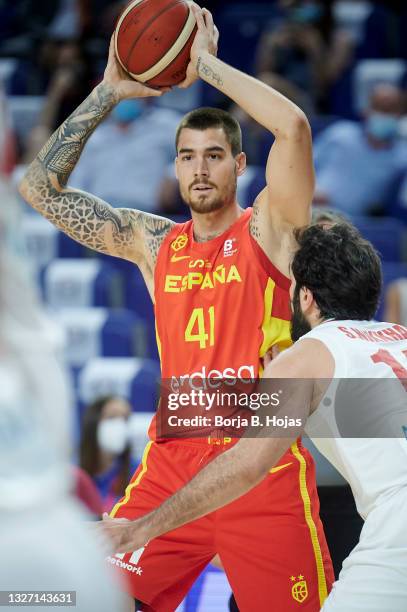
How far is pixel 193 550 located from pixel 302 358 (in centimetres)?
95

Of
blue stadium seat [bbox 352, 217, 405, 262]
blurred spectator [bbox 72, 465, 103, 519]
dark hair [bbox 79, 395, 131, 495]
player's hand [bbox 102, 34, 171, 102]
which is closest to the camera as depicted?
player's hand [bbox 102, 34, 171, 102]

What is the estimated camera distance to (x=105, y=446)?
20.4 ft

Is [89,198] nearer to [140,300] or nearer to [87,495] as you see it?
[87,495]

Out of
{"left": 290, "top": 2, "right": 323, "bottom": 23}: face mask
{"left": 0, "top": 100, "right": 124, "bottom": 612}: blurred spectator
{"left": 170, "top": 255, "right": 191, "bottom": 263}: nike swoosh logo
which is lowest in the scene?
{"left": 290, "top": 2, "right": 323, "bottom": 23}: face mask

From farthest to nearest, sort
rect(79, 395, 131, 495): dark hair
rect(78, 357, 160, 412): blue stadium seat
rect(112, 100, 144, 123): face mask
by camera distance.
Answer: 1. rect(112, 100, 144, 123): face mask
2. rect(78, 357, 160, 412): blue stadium seat
3. rect(79, 395, 131, 495): dark hair

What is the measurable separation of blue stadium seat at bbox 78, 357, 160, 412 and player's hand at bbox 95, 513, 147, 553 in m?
3.48

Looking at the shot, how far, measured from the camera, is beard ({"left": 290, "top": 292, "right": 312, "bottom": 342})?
3.56 meters

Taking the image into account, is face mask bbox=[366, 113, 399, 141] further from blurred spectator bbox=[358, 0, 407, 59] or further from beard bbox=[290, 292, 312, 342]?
beard bbox=[290, 292, 312, 342]

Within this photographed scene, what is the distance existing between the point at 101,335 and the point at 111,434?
1209 millimetres

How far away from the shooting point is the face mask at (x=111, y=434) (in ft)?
20.3

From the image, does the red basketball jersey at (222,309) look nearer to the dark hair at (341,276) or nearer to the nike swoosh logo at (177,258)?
the nike swoosh logo at (177,258)

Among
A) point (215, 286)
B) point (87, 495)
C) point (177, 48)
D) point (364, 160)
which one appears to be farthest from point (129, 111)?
point (215, 286)

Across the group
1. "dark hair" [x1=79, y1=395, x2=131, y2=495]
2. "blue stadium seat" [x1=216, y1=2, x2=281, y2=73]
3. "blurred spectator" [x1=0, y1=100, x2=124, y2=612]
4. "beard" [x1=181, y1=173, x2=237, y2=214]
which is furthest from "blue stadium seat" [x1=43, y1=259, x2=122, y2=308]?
"blurred spectator" [x1=0, y1=100, x2=124, y2=612]

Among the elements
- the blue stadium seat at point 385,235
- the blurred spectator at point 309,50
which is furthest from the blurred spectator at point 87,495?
the blurred spectator at point 309,50
